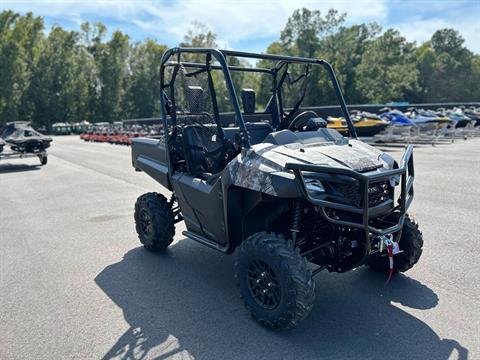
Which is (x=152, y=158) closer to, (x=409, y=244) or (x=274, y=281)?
(x=274, y=281)

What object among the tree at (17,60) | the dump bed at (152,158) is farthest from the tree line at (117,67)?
the dump bed at (152,158)

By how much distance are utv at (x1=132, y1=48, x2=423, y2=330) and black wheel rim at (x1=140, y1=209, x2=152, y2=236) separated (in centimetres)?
3

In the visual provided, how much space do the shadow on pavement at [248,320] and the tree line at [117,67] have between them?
146 feet

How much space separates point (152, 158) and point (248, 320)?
2581mm

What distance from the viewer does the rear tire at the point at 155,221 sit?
503 cm

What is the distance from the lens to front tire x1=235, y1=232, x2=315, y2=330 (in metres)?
3.05

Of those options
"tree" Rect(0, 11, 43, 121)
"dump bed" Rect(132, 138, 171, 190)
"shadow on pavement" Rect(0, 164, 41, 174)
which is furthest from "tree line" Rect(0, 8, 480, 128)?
"dump bed" Rect(132, 138, 171, 190)

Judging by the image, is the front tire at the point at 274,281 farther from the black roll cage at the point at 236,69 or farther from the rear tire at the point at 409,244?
the rear tire at the point at 409,244

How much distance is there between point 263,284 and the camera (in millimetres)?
3355

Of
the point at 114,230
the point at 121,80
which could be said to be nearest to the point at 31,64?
the point at 121,80

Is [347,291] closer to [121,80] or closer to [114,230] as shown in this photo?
[114,230]

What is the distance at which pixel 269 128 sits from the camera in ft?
14.8

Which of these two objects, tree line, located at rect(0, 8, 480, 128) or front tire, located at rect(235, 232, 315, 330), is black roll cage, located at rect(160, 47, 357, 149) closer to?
front tire, located at rect(235, 232, 315, 330)

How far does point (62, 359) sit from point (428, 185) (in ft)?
26.8
